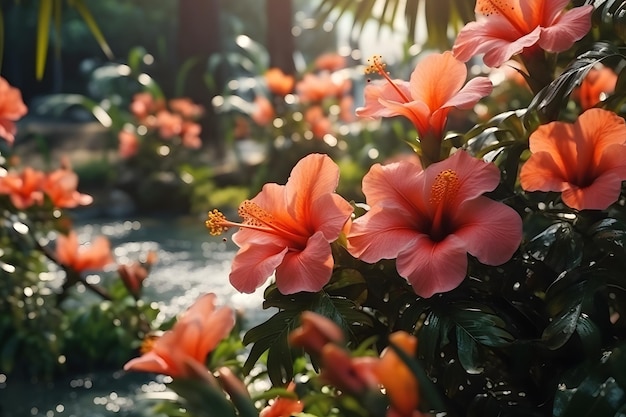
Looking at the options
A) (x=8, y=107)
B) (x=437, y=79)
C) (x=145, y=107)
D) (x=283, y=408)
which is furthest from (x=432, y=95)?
(x=145, y=107)

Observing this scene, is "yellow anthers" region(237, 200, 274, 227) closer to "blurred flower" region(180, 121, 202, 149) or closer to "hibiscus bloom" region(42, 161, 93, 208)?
"hibiscus bloom" region(42, 161, 93, 208)

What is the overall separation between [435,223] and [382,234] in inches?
2.4

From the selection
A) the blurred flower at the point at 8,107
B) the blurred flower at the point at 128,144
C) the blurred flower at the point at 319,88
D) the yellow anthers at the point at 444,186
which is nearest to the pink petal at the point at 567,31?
the yellow anthers at the point at 444,186

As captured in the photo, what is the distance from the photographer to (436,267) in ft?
2.82

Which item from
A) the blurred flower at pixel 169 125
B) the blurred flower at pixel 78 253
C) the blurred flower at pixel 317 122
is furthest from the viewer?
the blurred flower at pixel 169 125

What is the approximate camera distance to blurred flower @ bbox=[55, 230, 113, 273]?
7.06 ft

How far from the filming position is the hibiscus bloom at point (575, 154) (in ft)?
3.03

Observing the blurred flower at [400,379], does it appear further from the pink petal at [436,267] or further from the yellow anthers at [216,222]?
the yellow anthers at [216,222]

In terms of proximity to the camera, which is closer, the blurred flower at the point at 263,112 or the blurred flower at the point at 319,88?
the blurred flower at the point at 319,88

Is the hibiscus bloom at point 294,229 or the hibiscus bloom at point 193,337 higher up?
the hibiscus bloom at point 193,337

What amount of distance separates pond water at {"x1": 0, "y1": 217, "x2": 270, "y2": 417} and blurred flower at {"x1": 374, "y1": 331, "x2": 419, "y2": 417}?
23 cm

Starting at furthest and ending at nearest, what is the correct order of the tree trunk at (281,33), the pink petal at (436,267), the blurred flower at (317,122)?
the tree trunk at (281,33)
the blurred flower at (317,122)
the pink petal at (436,267)

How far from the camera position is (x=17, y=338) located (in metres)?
2.24

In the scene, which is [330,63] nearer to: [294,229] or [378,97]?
[378,97]
